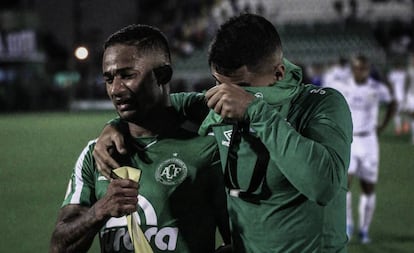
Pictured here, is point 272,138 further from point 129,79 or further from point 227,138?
point 129,79

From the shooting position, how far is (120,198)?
2.56 metres

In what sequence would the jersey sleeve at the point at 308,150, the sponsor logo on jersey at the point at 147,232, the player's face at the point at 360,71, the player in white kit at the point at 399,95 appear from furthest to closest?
the player in white kit at the point at 399,95 → the player's face at the point at 360,71 → the sponsor logo on jersey at the point at 147,232 → the jersey sleeve at the point at 308,150

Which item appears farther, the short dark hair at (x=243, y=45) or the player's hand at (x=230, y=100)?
the short dark hair at (x=243, y=45)

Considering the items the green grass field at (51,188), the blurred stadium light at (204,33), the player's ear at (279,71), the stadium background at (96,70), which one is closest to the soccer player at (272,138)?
the player's ear at (279,71)

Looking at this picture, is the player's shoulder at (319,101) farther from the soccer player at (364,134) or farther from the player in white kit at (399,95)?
the player in white kit at (399,95)

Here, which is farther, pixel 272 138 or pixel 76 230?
pixel 76 230

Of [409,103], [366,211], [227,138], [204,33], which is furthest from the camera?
[204,33]

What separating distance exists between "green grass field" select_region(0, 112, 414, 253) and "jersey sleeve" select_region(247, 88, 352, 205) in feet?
16.8

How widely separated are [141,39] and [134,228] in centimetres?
80

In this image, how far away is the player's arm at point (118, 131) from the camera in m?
2.85

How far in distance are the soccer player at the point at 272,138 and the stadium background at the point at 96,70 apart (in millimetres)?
5043

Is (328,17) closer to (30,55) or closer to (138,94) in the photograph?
(30,55)

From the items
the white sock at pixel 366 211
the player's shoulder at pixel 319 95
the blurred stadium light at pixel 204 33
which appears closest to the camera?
the player's shoulder at pixel 319 95

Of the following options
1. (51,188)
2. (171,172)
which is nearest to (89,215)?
(171,172)
